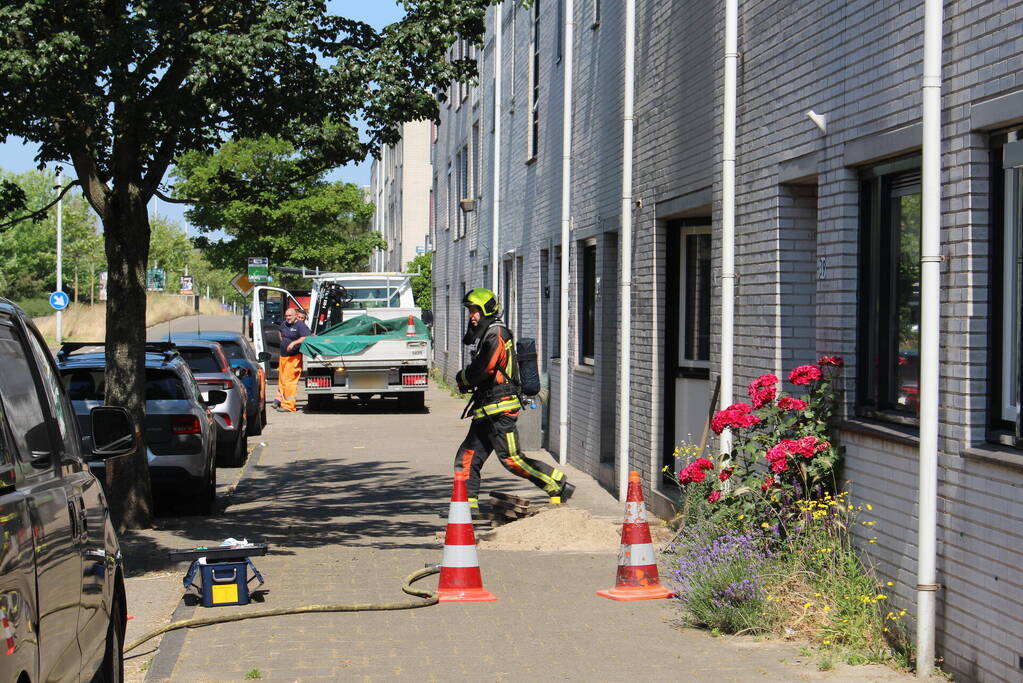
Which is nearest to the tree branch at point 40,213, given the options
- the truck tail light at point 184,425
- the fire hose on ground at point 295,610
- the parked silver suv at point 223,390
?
the truck tail light at point 184,425

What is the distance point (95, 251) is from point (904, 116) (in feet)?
276

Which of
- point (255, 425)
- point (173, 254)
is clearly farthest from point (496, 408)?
point (173, 254)

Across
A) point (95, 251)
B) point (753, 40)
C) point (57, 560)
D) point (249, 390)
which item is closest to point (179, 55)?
point (753, 40)

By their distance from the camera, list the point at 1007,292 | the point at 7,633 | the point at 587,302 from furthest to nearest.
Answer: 1. the point at 587,302
2. the point at 1007,292
3. the point at 7,633

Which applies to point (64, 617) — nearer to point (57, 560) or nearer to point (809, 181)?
point (57, 560)

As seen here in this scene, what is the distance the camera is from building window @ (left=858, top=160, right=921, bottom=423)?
702cm

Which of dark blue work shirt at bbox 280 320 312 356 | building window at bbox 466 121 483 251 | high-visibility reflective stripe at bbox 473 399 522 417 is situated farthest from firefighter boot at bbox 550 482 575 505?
building window at bbox 466 121 483 251

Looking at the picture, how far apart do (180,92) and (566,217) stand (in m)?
6.40

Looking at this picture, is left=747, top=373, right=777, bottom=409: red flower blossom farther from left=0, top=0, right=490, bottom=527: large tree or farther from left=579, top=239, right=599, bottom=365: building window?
left=579, top=239, right=599, bottom=365: building window

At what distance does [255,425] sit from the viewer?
69.7 feet

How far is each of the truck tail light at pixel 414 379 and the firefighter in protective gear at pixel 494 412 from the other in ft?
43.2

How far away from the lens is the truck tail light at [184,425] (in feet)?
40.3

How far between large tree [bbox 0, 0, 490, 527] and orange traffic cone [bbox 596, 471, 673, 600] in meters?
4.28

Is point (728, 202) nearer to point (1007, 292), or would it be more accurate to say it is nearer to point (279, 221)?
point (1007, 292)
